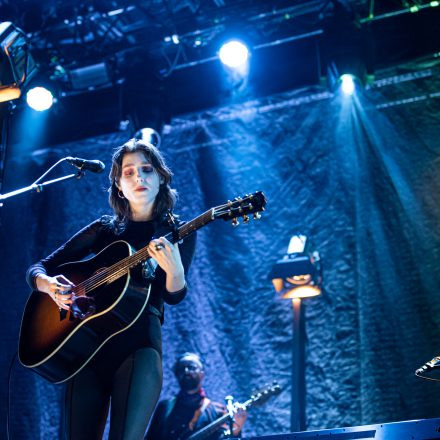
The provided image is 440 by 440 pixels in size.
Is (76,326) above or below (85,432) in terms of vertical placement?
above

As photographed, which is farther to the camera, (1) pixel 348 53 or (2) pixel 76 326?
(1) pixel 348 53

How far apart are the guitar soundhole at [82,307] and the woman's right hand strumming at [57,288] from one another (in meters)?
0.03

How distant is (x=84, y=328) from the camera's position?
A: 8.48 feet

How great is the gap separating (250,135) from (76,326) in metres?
4.28

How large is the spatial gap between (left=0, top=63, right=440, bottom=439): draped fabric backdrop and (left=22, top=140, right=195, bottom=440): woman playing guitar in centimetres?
302

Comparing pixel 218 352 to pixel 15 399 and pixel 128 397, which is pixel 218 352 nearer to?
pixel 15 399

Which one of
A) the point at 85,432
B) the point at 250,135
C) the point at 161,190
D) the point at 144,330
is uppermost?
the point at 250,135

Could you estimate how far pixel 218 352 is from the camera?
582cm

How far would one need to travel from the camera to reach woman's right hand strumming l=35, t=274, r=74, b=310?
104 inches

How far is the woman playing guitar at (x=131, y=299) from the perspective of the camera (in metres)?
2.44

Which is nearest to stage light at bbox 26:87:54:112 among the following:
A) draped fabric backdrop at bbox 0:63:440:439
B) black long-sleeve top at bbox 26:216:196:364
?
draped fabric backdrop at bbox 0:63:440:439

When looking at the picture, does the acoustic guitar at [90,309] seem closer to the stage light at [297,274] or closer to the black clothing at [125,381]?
the black clothing at [125,381]

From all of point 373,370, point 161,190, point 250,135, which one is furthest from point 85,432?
point 250,135

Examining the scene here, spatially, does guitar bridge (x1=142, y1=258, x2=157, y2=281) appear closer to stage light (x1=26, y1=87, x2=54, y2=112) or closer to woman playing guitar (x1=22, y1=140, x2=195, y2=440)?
woman playing guitar (x1=22, y1=140, x2=195, y2=440)
